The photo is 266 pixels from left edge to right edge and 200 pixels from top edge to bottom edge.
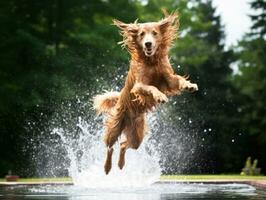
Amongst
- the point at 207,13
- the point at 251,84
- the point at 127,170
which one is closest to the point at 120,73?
the point at 251,84

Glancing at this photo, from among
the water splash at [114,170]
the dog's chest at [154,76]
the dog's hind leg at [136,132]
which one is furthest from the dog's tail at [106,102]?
the dog's chest at [154,76]

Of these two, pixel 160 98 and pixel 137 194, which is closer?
pixel 160 98

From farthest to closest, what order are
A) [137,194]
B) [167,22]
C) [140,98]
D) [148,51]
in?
1. [167,22]
2. [140,98]
3. [148,51]
4. [137,194]

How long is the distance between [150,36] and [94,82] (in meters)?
16.9

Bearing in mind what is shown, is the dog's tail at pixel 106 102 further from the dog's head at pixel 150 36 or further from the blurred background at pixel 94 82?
the blurred background at pixel 94 82

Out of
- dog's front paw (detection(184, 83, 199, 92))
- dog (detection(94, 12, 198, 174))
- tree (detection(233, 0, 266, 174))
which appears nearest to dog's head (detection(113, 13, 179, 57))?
dog (detection(94, 12, 198, 174))

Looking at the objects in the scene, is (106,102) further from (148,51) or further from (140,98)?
(148,51)

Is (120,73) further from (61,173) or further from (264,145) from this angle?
(264,145)

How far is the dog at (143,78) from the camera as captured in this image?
400 inches

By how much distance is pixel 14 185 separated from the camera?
1450cm

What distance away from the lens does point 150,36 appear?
33.6 ft

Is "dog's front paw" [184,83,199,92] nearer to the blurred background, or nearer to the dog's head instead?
the dog's head

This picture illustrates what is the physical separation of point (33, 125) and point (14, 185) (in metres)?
10.9

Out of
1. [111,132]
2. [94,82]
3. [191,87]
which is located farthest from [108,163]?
[94,82]
